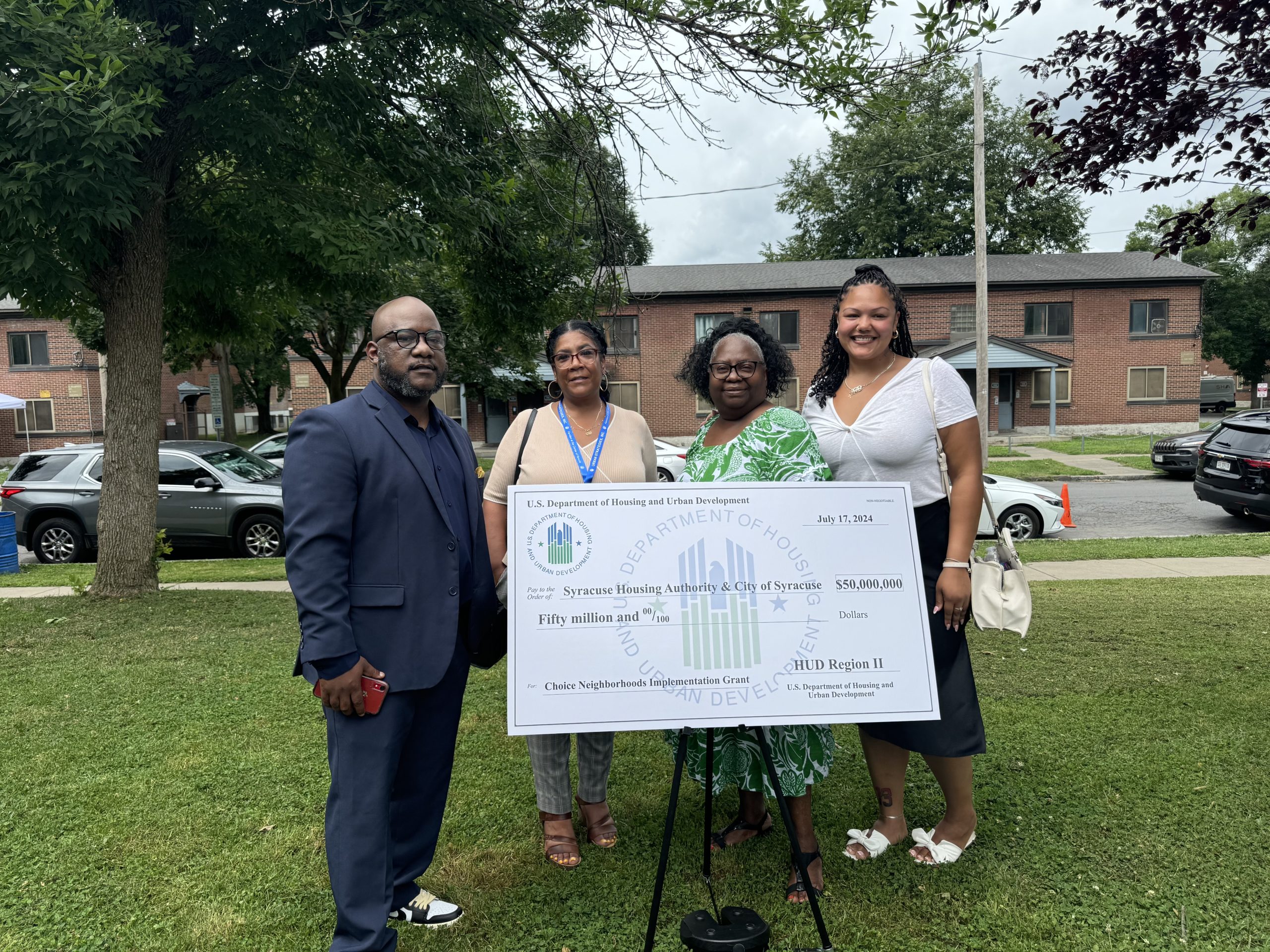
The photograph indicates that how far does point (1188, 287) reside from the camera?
32.2m

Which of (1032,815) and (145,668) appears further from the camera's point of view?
(145,668)

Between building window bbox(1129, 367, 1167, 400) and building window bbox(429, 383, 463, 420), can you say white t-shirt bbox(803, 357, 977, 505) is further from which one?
building window bbox(1129, 367, 1167, 400)

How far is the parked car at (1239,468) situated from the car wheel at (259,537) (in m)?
13.5

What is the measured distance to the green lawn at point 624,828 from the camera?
2.74 metres

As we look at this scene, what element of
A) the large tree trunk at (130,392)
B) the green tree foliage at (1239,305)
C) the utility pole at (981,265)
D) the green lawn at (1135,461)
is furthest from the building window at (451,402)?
the green tree foliage at (1239,305)

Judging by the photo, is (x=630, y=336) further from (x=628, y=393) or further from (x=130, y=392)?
(x=130, y=392)

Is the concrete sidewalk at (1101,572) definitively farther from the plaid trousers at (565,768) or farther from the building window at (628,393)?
the building window at (628,393)

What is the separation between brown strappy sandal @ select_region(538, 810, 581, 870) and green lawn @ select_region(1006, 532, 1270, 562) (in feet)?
26.2

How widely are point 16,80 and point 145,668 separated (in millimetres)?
3878

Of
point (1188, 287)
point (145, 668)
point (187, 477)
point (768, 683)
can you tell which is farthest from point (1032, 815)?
point (1188, 287)

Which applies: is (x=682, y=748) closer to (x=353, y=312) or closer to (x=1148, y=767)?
(x=1148, y=767)

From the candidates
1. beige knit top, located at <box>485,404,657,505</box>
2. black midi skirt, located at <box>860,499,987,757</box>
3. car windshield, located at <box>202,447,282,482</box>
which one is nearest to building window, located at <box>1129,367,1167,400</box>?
car windshield, located at <box>202,447,282,482</box>

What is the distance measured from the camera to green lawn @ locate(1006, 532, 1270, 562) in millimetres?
9781

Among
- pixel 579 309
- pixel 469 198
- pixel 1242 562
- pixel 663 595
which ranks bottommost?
pixel 1242 562
